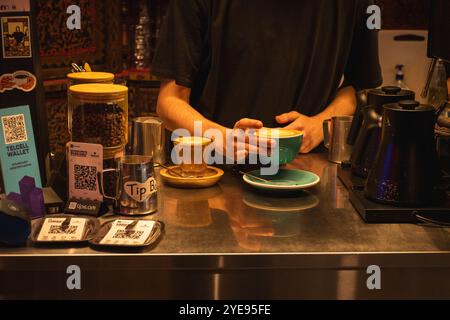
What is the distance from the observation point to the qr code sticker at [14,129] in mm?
1510

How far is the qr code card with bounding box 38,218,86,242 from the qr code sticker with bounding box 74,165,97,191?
99 mm

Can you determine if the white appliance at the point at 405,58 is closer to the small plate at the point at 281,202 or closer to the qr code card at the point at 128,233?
the small plate at the point at 281,202

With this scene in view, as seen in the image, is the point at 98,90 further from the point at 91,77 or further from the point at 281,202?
the point at 281,202

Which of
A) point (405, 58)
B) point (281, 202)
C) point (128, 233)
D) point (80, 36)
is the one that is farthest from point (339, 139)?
point (80, 36)

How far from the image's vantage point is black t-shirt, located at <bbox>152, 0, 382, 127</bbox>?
85.6 inches

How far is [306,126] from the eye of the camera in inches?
82.4

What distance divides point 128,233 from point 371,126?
605 millimetres

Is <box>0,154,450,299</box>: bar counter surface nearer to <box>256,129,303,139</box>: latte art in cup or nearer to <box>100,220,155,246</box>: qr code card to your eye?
<box>100,220,155,246</box>: qr code card

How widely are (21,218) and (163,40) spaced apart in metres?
0.99

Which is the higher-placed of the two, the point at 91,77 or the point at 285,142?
the point at 91,77

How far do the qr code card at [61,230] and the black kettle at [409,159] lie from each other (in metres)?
0.62
